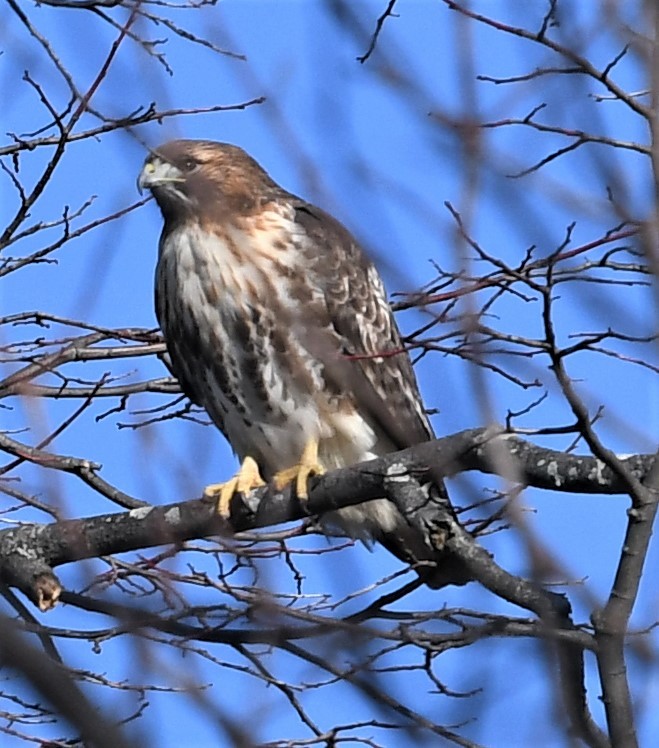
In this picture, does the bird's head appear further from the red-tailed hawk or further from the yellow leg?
the yellow leg

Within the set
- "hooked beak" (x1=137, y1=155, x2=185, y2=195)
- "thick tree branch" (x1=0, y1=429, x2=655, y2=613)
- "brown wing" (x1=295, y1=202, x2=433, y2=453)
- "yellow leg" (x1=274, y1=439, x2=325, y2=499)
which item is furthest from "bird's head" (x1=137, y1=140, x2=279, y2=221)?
"thick tree branch" (x1=0, y1=429, x2=655, y2=613)

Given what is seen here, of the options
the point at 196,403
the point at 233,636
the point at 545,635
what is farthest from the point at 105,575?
the point at 545,635

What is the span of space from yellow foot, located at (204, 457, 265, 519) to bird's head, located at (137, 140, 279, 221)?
955 millimetres

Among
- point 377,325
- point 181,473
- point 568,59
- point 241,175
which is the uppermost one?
point 241,175

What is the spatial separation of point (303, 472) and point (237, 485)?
0.29 m

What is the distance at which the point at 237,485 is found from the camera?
5.31 meters

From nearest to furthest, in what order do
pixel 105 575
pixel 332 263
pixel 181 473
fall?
pixel 181 473 → pixel 105 575 → pixel 332 263

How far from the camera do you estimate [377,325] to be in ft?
19.2

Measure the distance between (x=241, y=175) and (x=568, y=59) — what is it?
274cm

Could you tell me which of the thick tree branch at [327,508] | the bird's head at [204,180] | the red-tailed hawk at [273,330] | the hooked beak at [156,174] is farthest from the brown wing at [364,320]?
the thick tree branch at [327,508]

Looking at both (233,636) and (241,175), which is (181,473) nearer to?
(233,636)

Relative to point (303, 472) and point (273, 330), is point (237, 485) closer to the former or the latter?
point (303, 472)

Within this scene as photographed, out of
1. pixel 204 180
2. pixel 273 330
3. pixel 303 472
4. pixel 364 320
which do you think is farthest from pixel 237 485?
pixel 204 180

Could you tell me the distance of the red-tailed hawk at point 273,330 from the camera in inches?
215
